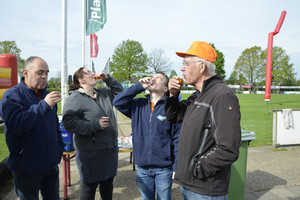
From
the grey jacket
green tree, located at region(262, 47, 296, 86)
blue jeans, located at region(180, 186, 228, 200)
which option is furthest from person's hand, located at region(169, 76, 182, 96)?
green tree, located at region(262, 47, 296, 86)

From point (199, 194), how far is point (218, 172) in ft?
0.78

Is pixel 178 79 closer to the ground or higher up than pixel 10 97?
higher up

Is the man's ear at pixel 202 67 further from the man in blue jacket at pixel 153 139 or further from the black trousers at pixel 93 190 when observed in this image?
the black trousers at pixel 93 190

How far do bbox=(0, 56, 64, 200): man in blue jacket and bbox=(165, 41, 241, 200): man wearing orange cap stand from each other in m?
1.39

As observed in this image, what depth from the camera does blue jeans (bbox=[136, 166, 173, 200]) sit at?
2.38m

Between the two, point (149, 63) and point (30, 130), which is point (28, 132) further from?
point (149, 63)

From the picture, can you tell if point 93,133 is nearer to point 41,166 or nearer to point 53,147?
point 53,147

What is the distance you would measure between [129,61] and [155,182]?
4398cm

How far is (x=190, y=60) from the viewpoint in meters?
1.83

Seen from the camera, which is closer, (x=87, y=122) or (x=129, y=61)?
(x=87, y=122)

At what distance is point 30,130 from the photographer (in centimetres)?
218

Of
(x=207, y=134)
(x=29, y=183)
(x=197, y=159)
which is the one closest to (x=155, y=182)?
(x=197, y=159)

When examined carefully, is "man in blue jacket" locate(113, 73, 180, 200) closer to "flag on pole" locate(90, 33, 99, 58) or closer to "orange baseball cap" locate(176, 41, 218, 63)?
"orange baseball cap" locate(176, 41, 218, 63)

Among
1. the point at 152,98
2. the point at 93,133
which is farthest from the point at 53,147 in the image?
the point at 152,98
